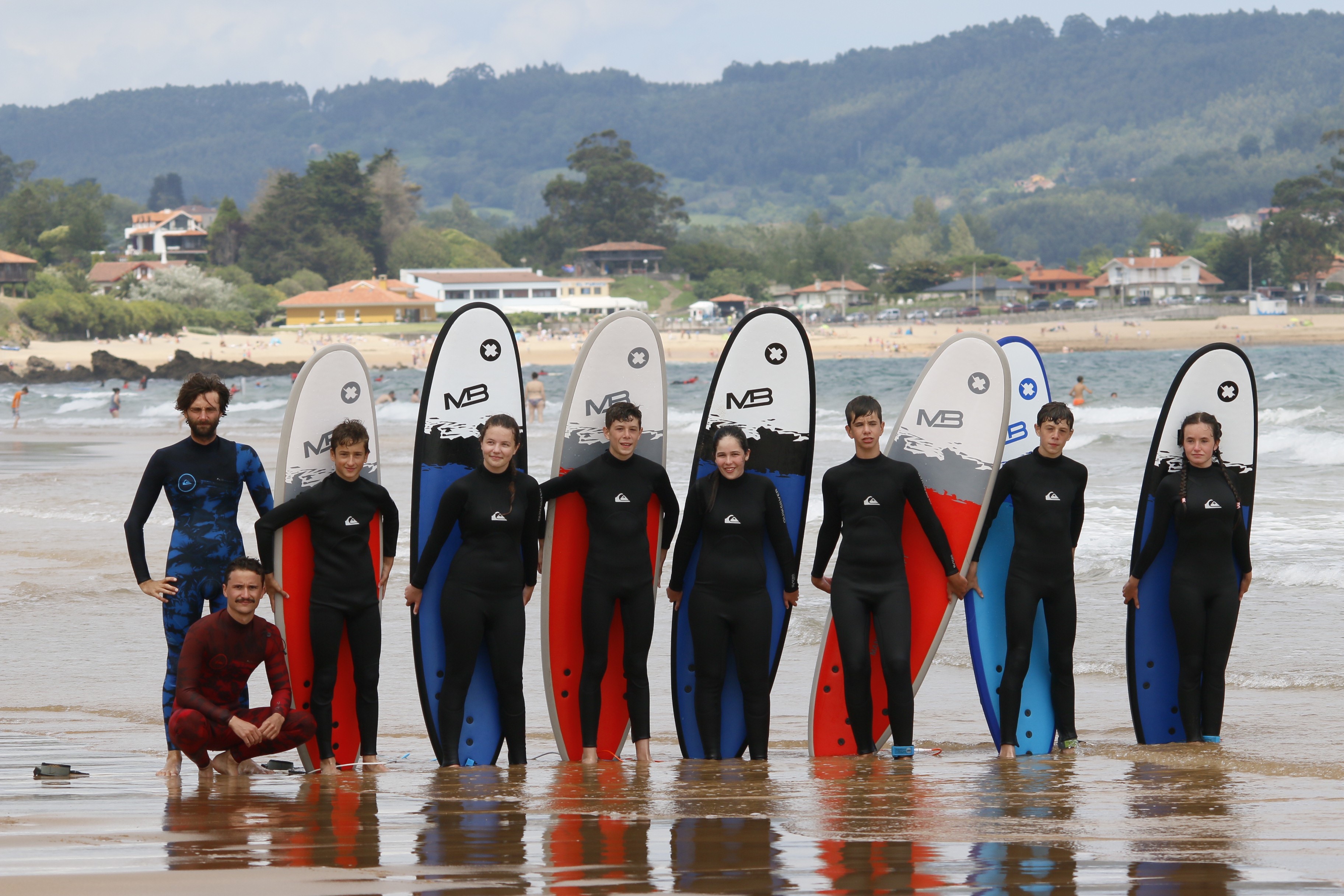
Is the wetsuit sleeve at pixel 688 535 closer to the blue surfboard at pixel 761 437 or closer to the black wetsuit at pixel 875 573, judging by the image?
the blue surfboard at pixel 761 437

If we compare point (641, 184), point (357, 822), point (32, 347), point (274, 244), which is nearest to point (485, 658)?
point (357, 822)

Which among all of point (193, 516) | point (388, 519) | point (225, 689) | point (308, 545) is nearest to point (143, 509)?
point (193, 516)

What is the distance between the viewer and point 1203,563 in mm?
4336

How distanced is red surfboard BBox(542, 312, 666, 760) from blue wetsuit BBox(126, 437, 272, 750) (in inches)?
40.8

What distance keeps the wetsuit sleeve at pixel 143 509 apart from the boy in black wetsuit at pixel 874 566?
208cm

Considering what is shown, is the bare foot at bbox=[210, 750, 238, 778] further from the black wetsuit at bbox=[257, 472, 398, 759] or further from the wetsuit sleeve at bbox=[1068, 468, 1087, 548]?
the wetsuit sleeve at bbox=[1068, 468, 1087, 548]

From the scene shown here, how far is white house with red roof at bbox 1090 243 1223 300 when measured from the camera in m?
95.7

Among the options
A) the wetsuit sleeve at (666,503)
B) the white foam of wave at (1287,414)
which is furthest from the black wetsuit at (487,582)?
the white foam of wave at (1287,414)

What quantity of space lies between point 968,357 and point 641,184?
109 m

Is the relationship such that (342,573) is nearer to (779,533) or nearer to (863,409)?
(779,533)

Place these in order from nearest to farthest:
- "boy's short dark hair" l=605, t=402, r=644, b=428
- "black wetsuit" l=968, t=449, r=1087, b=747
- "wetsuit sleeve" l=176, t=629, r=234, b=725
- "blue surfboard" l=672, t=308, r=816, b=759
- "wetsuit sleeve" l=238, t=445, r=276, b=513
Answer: "wetsuit sleeve" l=176, t=629, r=234, b=725 → "wetsuit sleeve" l=238, t=445, r=276, b=513 → "boy's short dark hair" l=605, t=402, r=644, b=428 → "black wetsuit" l=968, t=449, r=1087, b=747 → "blue surfboard" l=672, t=308, r=816, b=759

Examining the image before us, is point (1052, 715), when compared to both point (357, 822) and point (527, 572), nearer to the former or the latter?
point (527, 572)

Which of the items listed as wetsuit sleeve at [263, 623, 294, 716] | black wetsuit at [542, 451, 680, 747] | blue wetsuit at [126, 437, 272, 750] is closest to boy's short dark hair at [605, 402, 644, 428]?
black wetsuit at [542, 451, 680, 747]

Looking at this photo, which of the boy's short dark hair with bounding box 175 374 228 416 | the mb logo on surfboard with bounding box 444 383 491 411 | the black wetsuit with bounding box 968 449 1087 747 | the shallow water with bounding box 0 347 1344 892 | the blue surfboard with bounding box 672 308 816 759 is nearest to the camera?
the shallow water with bounding box 0 347 1344 892
